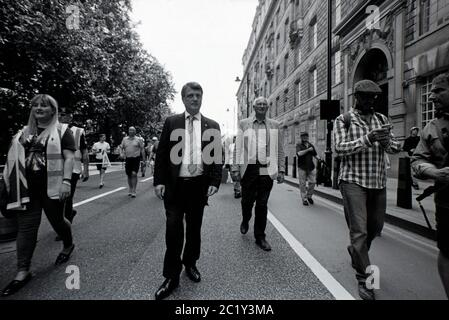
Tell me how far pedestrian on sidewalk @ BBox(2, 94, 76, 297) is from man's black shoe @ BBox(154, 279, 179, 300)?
4.23 feet

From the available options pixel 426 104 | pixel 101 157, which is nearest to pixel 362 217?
pixel 101 157

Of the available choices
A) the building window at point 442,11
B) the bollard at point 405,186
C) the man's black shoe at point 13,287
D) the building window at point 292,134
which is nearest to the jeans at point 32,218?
the man's black shoe at point 13,287

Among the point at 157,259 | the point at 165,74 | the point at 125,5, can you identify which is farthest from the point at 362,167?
the point at 165,74

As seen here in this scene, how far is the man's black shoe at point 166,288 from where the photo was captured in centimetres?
236

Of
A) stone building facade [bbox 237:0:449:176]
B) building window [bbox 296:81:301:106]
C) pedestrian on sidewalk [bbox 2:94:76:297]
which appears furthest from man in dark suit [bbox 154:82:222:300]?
building window [bbox 296:81:301:106]

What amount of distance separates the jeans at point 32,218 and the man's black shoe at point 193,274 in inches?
58.9

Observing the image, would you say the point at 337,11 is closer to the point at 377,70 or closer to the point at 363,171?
the point at 377,70

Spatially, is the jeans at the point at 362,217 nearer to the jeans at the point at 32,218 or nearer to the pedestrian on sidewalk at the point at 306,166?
the jeans at the point at 32,218

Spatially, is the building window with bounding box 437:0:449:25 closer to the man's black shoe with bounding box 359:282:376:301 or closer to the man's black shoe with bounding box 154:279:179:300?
the man's black shoe with bounding box 359:282:376:301

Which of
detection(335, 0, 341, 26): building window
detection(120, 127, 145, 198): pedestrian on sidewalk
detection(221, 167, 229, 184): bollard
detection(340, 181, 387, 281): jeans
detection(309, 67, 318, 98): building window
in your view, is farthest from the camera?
detection(309, 67, 318, 98): building window

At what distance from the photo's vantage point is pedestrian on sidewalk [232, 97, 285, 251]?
3.85 metres
